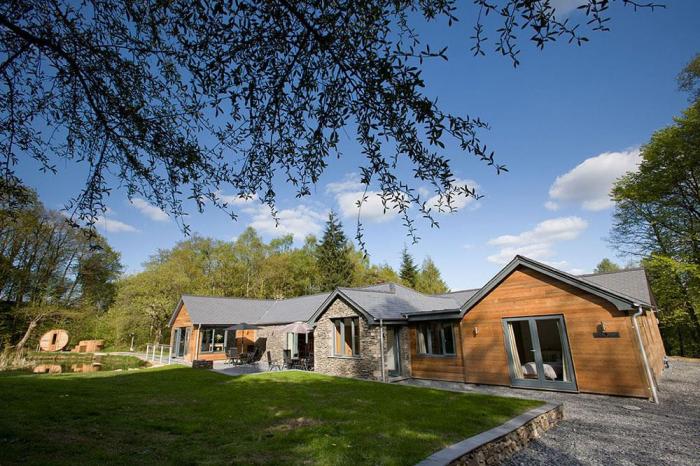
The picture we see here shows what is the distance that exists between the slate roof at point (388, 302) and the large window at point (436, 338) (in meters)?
0.75

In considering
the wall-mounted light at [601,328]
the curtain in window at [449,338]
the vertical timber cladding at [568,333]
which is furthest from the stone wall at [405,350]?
the wall-mounted light at [601,328]

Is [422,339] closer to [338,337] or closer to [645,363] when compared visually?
[338,337]

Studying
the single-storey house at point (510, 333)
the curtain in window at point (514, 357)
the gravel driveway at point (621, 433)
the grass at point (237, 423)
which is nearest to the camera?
the grass at point (237, 423)

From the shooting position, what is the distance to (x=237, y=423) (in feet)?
24.7

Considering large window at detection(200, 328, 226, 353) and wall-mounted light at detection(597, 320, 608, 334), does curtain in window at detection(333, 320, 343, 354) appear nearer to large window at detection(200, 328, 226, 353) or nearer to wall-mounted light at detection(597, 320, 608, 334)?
wall-mounted light at detection(597, 320, 608, 334)

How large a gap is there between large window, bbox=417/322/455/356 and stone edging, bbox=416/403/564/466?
261 inches

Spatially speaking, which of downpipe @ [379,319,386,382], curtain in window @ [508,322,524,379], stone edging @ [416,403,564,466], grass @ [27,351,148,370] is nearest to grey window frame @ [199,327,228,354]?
grass @ [27,351,148,370]

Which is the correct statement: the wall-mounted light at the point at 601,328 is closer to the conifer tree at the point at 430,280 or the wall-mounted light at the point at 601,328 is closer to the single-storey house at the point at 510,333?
the single-storey house at the point at 510,333

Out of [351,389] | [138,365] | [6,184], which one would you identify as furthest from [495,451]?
[138,365]

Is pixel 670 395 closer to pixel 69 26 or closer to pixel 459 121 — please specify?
pixel 459 121

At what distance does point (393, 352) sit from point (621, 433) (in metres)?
10.3

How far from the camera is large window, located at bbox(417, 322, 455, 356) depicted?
14.7 meters

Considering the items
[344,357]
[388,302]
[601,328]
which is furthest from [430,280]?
[601,328]

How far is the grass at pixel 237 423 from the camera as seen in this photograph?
538 centimetres
